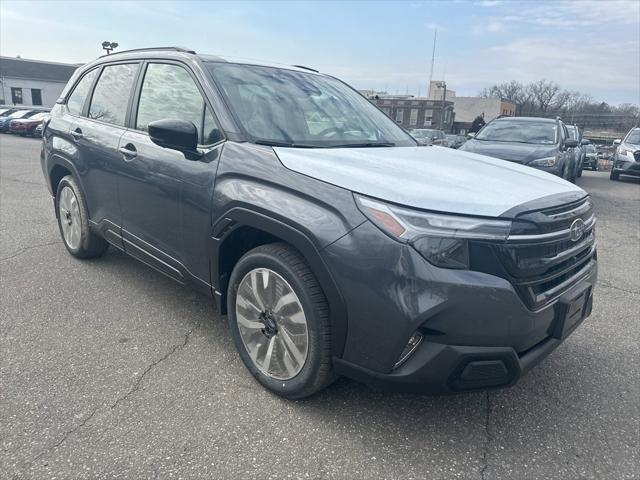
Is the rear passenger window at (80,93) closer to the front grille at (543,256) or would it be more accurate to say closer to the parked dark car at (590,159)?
the front grille at (543,256)

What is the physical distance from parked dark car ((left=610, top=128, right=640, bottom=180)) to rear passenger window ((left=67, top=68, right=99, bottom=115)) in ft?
50.3

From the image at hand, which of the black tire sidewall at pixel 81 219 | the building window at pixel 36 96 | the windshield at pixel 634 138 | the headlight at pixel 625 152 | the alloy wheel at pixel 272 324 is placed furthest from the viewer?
the building window at pixel 36 96

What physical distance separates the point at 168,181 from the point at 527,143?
781 centimetres

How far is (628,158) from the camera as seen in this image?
48.9ft

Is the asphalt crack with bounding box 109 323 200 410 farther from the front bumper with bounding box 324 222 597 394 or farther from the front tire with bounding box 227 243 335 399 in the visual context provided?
the front bumper with bounding box 324 222 597 394

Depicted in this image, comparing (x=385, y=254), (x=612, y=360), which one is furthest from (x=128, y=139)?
(x=612, y=360)

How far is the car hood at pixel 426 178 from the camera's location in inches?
85.3

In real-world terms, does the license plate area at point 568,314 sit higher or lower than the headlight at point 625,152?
lower

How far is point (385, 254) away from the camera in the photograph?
6.88 ft

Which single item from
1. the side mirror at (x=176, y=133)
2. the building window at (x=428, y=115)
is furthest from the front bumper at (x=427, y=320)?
the building window at (x=428, y=115)

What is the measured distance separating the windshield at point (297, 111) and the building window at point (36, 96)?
6303 centimetres

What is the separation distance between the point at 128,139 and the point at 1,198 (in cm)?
559

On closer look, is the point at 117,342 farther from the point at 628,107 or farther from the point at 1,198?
the point at 628,107

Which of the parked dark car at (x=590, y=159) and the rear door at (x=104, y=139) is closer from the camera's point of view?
the rear door at (x=104, y=139)
